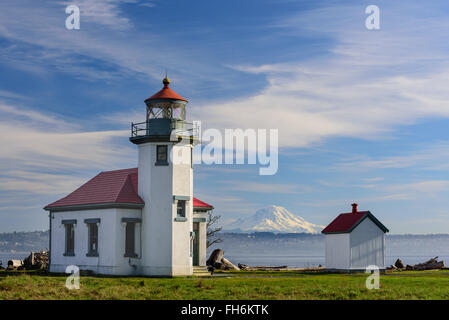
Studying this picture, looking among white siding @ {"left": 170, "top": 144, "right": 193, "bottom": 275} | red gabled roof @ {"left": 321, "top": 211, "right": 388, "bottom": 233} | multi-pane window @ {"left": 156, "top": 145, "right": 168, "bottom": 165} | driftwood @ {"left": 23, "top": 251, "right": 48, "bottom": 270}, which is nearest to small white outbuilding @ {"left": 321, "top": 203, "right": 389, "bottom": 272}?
red gabled roof @ {"left": 321, "top": 211, "right": 388, "bottom": 233}

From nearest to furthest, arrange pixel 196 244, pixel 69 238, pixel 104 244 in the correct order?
pixel 104 244 < pixel 69 238 < pixel 196 244

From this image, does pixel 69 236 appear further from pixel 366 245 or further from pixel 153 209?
pixel 366 245

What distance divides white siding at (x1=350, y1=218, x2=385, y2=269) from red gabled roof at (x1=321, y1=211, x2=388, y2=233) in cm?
28

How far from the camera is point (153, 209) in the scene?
40.1 m

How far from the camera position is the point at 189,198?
4062cm

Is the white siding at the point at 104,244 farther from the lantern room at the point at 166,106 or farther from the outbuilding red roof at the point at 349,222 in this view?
the outbuilding red roof at the point at 349,222

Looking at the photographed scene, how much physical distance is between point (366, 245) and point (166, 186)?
44.3 feet

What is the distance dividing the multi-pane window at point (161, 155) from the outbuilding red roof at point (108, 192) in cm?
263

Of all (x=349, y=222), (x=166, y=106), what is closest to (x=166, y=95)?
(x=166, y=106)
